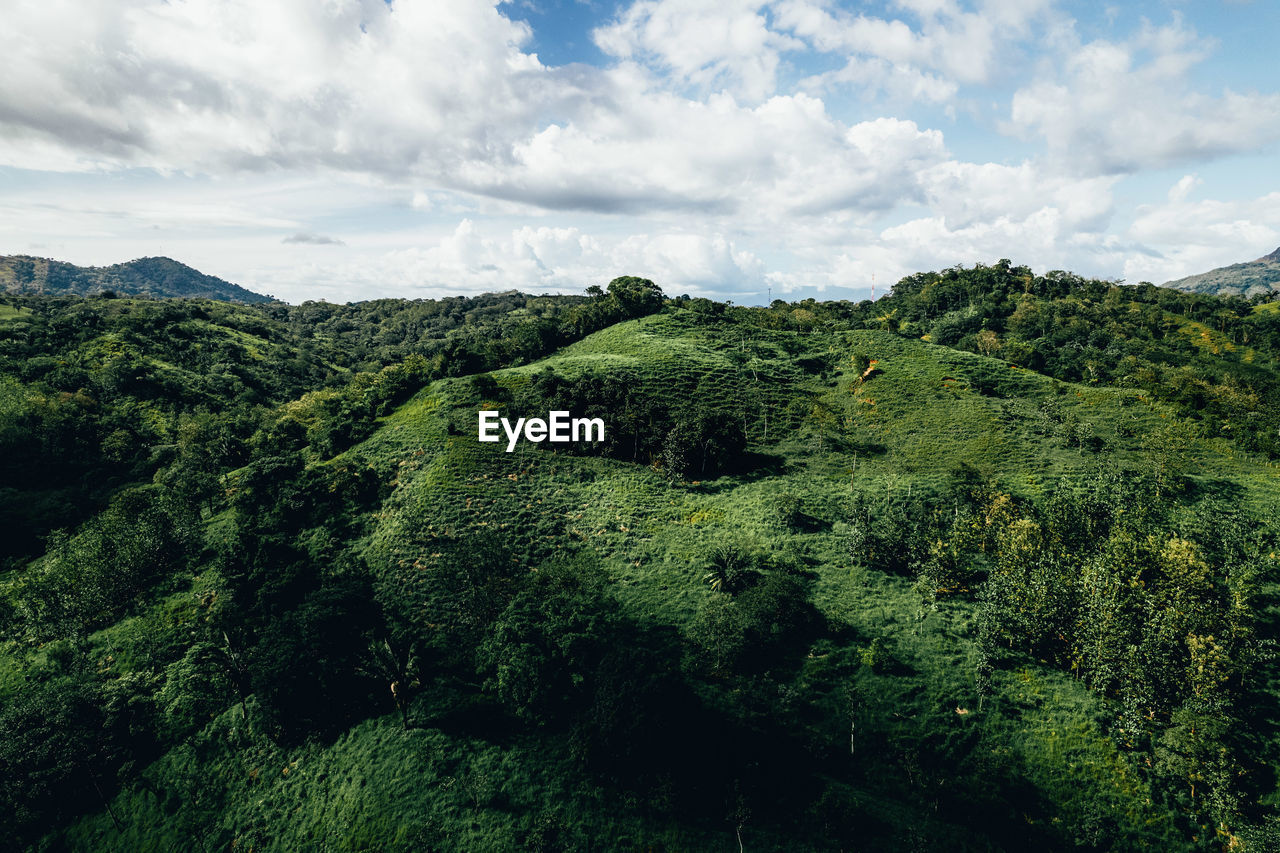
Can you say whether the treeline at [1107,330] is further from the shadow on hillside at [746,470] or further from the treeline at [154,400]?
the treeline at [154,400]

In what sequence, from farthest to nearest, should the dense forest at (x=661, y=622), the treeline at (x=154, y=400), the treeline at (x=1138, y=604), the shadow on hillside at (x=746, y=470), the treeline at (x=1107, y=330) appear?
the treeline at (x=154, y=400) < the treeline at (x=1107, y=330) < the shadow on hillside at (x=746, y=470) < the dense forest at (x=661, y=622) < the treeline at (x=1138, y=604)

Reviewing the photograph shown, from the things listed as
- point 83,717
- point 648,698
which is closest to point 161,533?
point 83,717

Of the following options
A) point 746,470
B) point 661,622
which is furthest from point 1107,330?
point 661,622

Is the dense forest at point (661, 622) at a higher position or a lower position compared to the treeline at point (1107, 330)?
lower

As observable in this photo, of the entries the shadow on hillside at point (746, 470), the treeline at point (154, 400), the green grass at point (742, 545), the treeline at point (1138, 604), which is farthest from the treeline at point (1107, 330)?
the treeline at point (154, 400)

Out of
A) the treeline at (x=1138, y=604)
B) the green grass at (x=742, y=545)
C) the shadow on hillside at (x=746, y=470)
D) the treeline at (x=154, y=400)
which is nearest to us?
the treeline at (x=1138, y=604)

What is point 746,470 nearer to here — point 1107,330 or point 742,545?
point 742,545

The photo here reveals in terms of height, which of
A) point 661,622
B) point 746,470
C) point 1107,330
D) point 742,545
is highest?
point 1107,330

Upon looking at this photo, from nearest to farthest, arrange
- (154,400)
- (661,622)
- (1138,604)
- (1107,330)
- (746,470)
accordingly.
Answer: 1. (1138,604)
2. (661,622)
3. (746,470)
4. (154,400)
5. (1107,330)
